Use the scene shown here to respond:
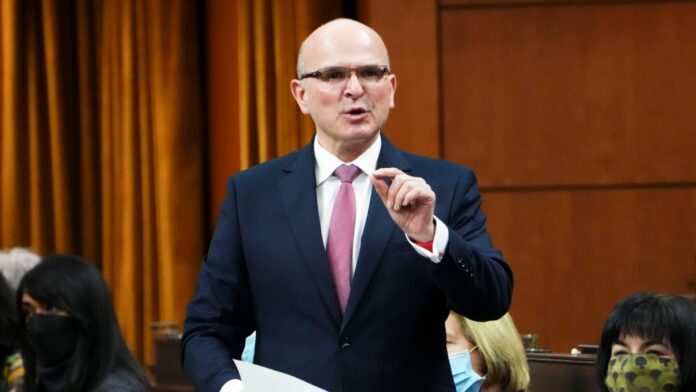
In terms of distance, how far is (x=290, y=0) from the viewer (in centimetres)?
740

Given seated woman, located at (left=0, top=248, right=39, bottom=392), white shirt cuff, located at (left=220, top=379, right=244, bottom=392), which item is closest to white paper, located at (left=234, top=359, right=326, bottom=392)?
white shirt cuff, located at (left=220, top=379, right=244, bottom=392)

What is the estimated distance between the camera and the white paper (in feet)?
7.82

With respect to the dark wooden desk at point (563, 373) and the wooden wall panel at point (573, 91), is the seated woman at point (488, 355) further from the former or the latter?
the wooden wall panel at point (573, 91)

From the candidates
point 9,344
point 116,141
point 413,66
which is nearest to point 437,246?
point 9,344

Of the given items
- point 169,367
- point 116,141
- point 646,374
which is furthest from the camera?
point 116,141

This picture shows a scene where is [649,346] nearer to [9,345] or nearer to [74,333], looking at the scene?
[74,333]

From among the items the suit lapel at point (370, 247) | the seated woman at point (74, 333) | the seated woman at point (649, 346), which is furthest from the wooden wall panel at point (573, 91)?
the suit lapel at point (370, 247)

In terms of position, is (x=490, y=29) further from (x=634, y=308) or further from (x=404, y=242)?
(x=404, y=242)

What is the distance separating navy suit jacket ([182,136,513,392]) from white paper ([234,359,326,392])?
129 millimetres

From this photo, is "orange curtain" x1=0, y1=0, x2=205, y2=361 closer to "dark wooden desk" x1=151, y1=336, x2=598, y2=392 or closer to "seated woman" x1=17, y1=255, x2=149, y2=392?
"seated woman" x1=17, y1=255, x2=149, y2=392

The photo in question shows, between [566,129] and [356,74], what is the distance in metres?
4.22

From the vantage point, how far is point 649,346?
11.1 feet

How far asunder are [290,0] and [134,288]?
6.28 ft

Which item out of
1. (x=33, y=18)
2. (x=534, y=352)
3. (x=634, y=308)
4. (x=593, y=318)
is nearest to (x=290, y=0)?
(x=33, y=18)
